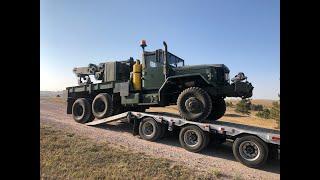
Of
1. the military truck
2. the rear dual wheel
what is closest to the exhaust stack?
the military truck

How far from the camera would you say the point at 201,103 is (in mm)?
9375

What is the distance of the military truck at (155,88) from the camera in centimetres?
952

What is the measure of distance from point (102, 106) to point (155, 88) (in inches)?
125

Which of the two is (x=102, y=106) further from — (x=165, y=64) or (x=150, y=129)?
(x=165, y=64)

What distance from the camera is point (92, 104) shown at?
1312 centimetres

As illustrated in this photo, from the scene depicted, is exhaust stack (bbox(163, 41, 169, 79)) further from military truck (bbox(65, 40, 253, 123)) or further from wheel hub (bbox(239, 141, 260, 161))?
wheel hub (bbox(239, 141, 260, 161))

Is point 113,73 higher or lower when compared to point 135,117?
higher

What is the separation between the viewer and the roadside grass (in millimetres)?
6523

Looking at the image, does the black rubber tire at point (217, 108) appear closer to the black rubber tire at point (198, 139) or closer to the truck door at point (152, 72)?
the truck door at point (152, 72)

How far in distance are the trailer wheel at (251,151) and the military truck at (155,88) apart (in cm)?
170

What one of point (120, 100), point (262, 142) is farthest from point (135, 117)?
point (262, 142)
